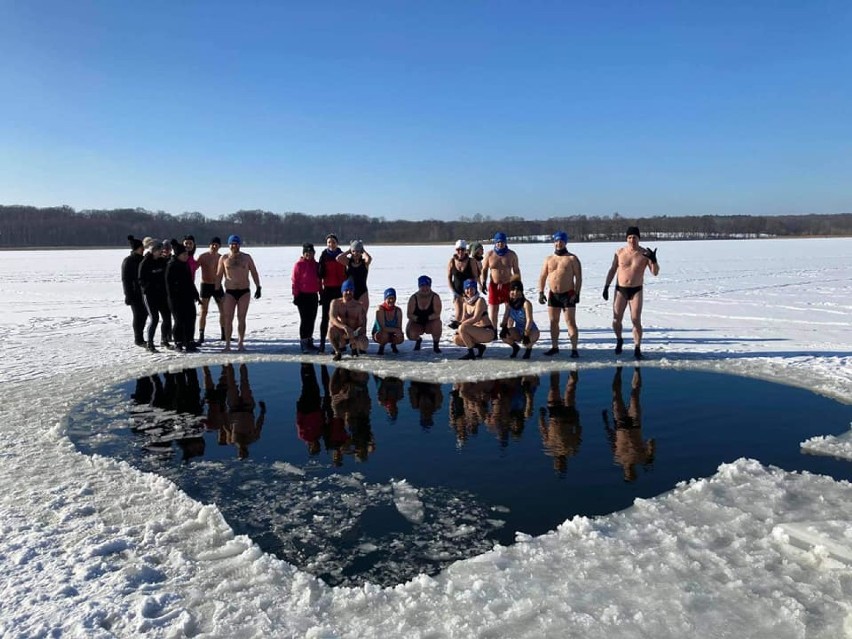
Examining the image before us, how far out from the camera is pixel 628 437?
5.31 meters

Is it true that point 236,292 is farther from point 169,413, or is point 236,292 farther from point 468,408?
point 468,408

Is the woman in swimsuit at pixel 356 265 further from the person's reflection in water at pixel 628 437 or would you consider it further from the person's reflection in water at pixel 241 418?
the person's reflection in water at pixel 628 437

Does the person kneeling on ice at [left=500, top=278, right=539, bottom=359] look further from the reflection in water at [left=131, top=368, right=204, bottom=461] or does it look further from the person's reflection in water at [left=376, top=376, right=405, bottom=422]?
the reflection in water at [left=131, top=368, right=204, bottom=461]

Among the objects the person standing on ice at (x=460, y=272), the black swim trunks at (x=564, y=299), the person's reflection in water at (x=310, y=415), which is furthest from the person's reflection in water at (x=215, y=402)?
the black swim trunks at (x=564, y=299)

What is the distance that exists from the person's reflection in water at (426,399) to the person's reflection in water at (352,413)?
1.64 feet

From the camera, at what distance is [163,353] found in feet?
31.1

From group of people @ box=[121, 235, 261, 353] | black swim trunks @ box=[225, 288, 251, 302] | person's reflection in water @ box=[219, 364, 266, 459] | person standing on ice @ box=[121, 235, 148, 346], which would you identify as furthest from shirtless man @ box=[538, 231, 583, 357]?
person standing on ice @ box=[121, 235, 148, 346]

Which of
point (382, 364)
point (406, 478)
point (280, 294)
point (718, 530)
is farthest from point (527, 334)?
point (280, 294)

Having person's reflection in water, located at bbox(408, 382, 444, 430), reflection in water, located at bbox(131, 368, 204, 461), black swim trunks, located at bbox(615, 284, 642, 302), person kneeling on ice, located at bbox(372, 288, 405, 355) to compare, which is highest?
black swim trunks, located at bbox(615, 284, 642, 302)

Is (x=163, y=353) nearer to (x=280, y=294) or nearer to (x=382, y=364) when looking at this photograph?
(x=382, y=364)

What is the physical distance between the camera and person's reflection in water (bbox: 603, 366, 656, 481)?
4699 millimetres

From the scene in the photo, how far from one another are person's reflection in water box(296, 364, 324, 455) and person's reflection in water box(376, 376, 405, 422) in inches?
27.0

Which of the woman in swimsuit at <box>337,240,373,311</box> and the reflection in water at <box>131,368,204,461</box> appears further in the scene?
the woman in swimsuit at <box>337,240,373,311</box>

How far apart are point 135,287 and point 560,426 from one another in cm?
721
